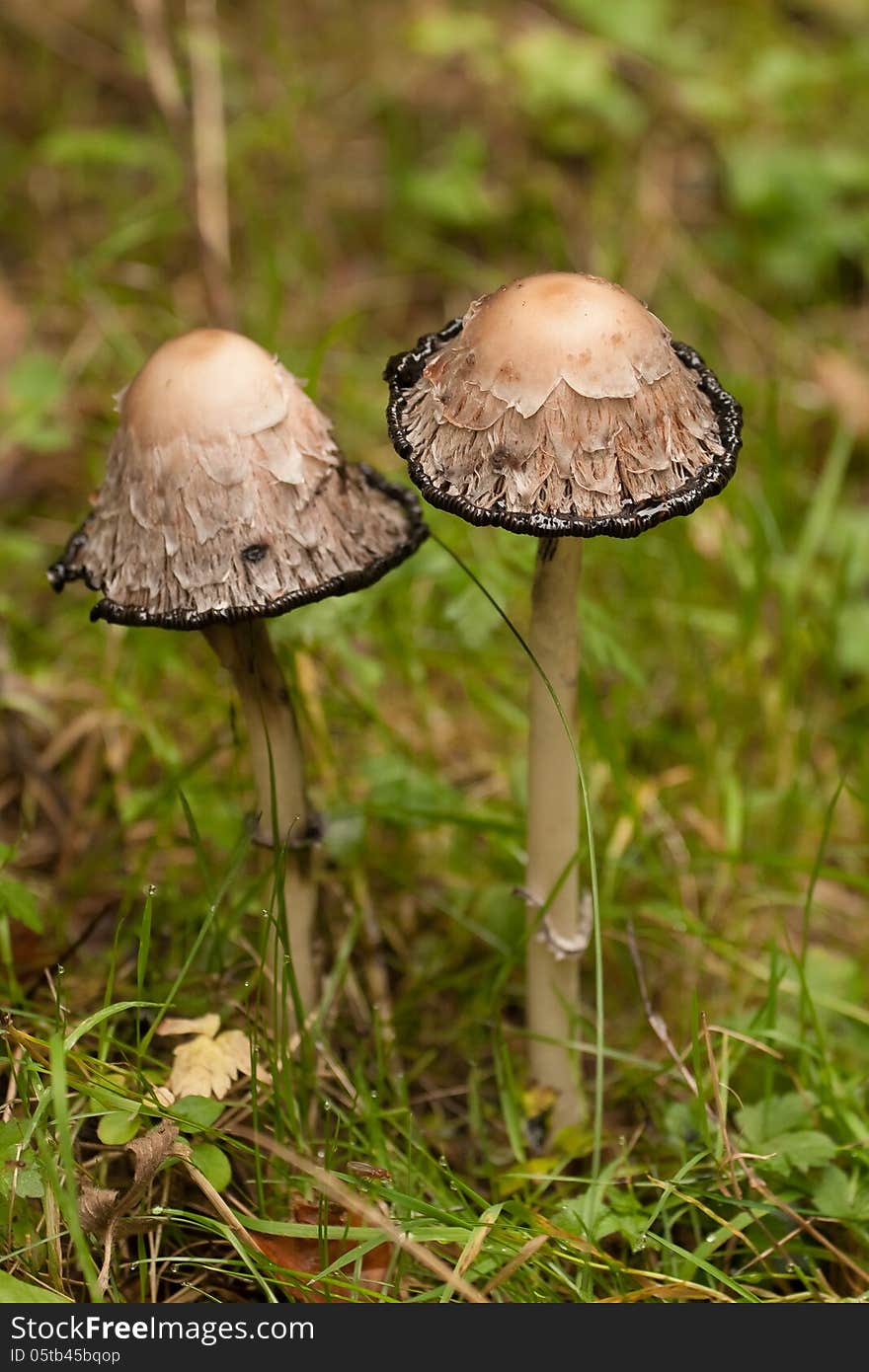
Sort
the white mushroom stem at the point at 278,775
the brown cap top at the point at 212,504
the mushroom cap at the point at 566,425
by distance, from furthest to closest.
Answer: the white mushroom stem at the point at 278,775, the brown cap top at the point at 212,504, the mushroom cap at the point at 566,425

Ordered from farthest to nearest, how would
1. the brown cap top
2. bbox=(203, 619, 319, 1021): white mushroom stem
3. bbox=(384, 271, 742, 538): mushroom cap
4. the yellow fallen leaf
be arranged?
1. bbox=(203, 619, 319, 1021): white mushroom stem
2. the yellow fallen leaf
3. the brown cap top
4. bbox=(384, 271, 742, 538): mushroom cap

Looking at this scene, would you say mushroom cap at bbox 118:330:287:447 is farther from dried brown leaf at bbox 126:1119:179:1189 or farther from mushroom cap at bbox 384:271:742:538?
dried brown leaf at bbox 126:1119:179:1189

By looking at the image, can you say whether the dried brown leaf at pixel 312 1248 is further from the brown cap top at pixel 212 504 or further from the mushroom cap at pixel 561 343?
the mushroom cap at pixel 561 343

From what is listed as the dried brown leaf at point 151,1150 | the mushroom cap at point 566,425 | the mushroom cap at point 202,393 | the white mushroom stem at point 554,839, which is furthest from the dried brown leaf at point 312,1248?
the mushroom cap at point 202,393

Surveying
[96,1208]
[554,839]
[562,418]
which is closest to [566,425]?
[562,418]

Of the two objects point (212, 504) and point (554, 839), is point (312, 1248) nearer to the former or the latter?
point (554, 839)

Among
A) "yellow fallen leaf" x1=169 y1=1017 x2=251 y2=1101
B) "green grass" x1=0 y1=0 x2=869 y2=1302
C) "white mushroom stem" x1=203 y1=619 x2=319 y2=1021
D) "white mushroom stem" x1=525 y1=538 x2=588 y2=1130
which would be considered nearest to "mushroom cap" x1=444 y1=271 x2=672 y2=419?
"white mushroom stem" x1=525 y1=538 x2=588 y2=1130
